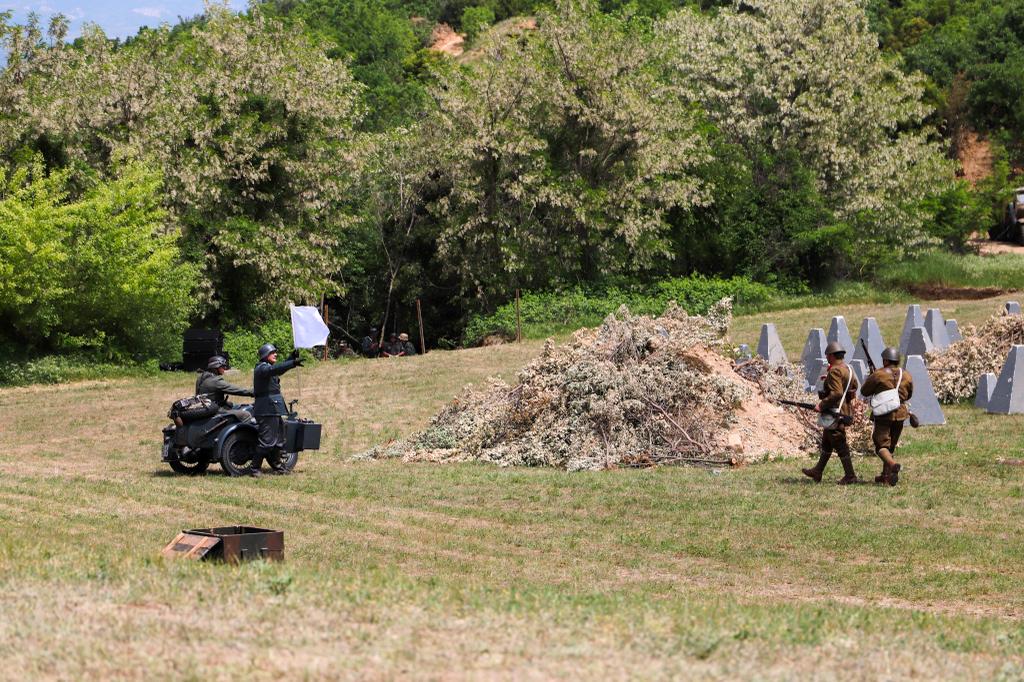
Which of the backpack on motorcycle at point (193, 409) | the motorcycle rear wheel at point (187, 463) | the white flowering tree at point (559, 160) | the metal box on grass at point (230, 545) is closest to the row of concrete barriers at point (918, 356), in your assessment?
the backpack on motorcycle at point (193, 409)

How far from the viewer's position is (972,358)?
22.6m

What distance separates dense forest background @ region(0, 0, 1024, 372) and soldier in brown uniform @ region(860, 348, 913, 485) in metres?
23.6

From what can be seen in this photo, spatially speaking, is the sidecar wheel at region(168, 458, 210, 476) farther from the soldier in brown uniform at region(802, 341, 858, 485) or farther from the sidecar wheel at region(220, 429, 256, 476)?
the soldier in brown uniform at region(802, 341, 858, 485)

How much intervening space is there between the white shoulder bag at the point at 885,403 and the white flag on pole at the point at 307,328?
7526 millimetres

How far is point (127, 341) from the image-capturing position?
118 feet

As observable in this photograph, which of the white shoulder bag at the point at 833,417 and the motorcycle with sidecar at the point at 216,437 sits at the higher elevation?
the white shoulder bag at the point at 833,417

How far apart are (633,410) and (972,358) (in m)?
7.55

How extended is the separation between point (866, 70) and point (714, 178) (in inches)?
264

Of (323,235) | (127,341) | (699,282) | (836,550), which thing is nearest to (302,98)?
(323,235)

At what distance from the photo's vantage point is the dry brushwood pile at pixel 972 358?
22250 millimetres

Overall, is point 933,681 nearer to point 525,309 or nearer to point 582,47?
point 525,309

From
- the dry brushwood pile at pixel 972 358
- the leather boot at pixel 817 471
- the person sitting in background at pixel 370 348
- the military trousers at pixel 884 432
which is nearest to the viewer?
the military trousers at pixel 884 432

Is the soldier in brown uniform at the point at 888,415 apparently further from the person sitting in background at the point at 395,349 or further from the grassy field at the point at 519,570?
the person sitting in background at the point at 395,349

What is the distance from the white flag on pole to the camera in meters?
18.5
